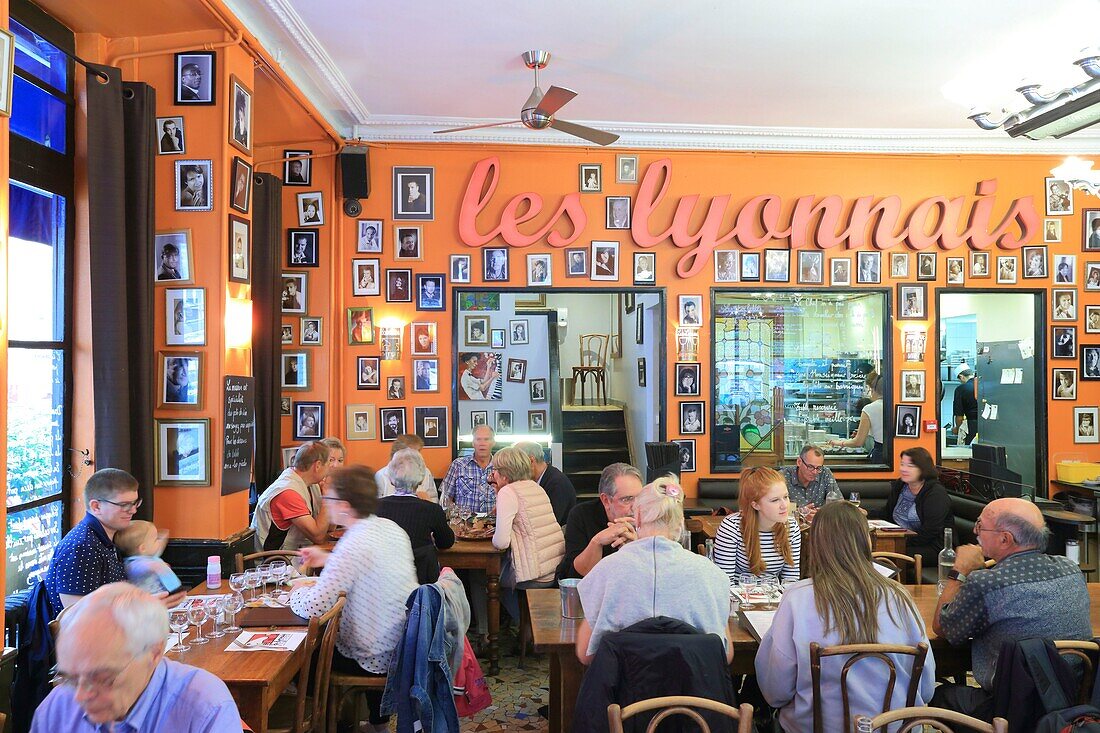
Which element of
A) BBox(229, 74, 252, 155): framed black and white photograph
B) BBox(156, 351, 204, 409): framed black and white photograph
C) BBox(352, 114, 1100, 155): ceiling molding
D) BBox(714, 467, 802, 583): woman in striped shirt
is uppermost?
BBox(352, 114, 1100, 155): ceiling molding

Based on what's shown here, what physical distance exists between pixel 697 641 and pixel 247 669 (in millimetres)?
1707

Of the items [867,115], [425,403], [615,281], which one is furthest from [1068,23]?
[425,403]

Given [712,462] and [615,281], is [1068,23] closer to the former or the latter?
[615,281]

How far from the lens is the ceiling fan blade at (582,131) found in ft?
19.5

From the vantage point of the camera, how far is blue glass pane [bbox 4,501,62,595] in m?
4.26

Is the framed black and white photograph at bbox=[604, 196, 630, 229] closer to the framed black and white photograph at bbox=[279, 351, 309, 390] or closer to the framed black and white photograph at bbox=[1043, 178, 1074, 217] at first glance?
the framed black and white photograph at bbox=[279, 351, 309, 390]

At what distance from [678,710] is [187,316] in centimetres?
375

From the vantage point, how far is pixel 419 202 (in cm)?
796

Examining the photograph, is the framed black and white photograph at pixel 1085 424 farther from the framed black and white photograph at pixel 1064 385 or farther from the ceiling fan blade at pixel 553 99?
the ceiling fan blade at pixel 553 99

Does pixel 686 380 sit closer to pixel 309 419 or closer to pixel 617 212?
pixel 617 212

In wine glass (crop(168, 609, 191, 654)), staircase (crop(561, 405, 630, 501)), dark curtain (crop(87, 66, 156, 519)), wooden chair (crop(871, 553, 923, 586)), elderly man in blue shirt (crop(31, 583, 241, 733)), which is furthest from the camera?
staircase (crop(561, 405, 630, 501))

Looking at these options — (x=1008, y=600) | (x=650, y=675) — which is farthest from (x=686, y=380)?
(x=650, y=675)

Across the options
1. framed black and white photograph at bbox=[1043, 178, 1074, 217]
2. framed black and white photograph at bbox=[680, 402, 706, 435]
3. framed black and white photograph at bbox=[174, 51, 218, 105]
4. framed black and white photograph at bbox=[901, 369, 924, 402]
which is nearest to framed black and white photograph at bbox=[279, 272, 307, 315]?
framed black and white photograph at bbox=[174, 51, 218, 105]

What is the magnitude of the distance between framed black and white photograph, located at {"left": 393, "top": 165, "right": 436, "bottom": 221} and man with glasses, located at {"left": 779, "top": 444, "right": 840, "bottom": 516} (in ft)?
13.6
